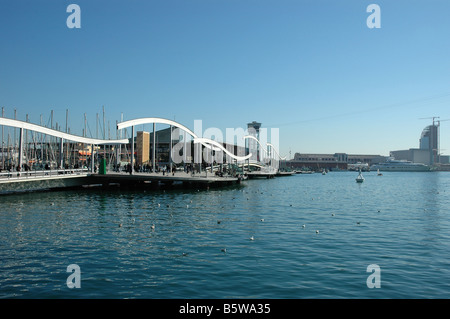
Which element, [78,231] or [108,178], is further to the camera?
[108,178]

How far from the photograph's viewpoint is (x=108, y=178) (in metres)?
59.6

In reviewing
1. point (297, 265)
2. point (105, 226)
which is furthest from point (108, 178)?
point (297, 265)

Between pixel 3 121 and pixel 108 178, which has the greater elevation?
pixel 3 121

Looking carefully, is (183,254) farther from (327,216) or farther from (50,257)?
(327,216)

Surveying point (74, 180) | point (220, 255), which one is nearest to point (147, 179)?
point (74, 180)

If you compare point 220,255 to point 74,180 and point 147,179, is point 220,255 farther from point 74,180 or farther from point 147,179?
point 74,180

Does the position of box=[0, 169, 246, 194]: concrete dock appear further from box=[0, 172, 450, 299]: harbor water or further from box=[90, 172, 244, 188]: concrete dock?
box=[0, 172, 450, 299]: harbor water

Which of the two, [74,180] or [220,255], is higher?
[74,180]

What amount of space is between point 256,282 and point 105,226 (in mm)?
14131

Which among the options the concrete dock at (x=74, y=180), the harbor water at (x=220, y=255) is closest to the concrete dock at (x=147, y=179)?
the concrete dock at (x=74, y=180)

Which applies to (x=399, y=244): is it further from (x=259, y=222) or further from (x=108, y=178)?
(x=108, y=178)

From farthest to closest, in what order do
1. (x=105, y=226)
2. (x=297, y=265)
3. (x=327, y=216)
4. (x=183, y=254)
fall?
(x=327, y=216) → (x=105, y=226) → (x=183, y=254) → (x=297, y=265)

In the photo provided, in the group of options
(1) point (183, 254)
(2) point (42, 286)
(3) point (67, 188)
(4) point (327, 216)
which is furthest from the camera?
(3) point (67, 188)

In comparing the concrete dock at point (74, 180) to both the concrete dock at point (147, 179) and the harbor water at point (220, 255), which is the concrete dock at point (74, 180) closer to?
the concrete dock at point (147, 179)
